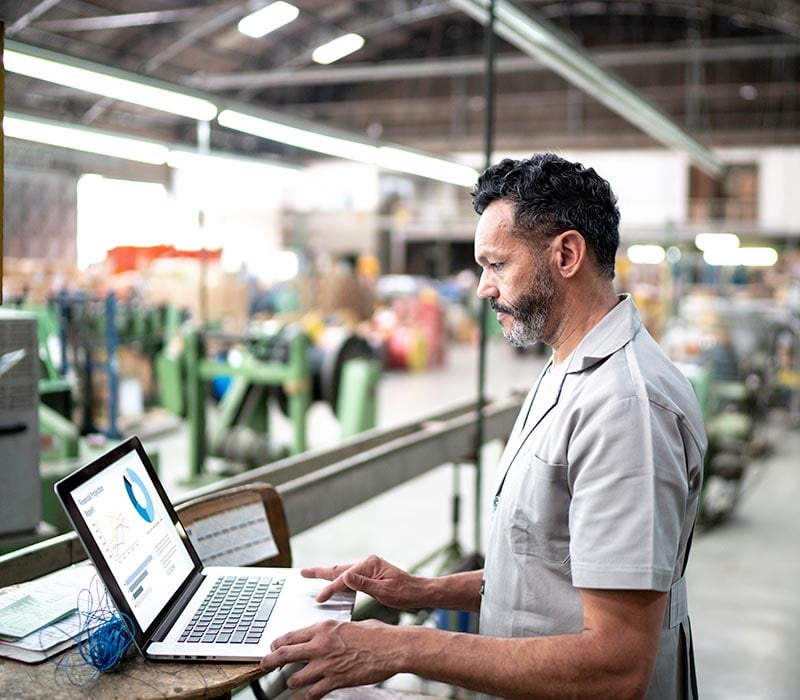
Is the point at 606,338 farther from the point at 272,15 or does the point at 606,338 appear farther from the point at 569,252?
the point at 272,15

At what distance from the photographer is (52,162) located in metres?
9.58

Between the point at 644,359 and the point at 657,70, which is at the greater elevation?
the point at 657,70

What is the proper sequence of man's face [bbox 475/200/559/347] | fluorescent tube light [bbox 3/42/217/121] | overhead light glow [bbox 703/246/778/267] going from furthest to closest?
overhead light glow [bbox 703/246/778/267]
fluorescent tube light [bbox 3/42/217/121]
man's face [bbox 475/200/559/347]

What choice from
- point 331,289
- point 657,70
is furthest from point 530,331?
point 657,70

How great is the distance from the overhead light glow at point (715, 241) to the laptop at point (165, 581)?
39.0ft

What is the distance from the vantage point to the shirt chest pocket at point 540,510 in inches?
59.7

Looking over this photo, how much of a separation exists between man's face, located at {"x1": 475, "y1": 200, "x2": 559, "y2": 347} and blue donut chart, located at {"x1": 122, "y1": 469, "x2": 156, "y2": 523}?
75cm

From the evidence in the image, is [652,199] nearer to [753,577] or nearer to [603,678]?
A: [753,577]

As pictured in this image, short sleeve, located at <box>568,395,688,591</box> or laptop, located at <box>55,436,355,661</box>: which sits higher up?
short sleeve, located at <box>568,395,688,591</box>

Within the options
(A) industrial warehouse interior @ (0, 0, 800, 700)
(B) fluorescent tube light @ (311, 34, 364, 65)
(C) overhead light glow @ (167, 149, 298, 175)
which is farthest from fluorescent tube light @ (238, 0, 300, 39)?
(B) fluorescent tube light @ (311, 34, 364, 65)

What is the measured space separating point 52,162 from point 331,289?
19.2 ft

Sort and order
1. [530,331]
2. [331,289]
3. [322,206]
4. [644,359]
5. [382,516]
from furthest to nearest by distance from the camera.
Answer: [322,206] → [331,289] → [382,516] → [530,331] → [644,359]

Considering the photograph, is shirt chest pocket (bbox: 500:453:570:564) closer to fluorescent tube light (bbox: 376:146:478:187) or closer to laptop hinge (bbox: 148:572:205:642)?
laptop hinge (bbox: 148:572:205:642)

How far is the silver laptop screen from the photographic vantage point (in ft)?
4.86
